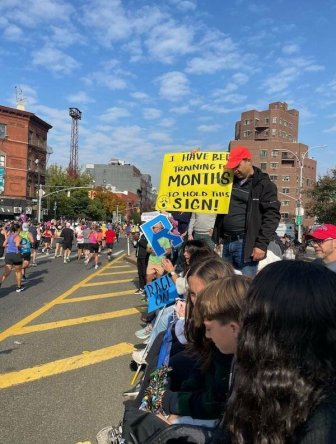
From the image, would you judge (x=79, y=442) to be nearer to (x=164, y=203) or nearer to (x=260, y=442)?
(x=260, y=442)

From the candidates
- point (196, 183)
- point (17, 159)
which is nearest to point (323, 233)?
point (196, 183)

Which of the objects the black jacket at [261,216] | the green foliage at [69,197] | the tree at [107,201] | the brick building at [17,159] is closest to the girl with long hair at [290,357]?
the black jacket at [261,216]

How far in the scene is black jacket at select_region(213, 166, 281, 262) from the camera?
4.70 m

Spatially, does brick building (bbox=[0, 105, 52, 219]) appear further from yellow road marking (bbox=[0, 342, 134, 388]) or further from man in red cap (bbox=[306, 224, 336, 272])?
man in red cap (bbox=[306, 224, 336, 272])

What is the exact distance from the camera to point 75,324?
823cm

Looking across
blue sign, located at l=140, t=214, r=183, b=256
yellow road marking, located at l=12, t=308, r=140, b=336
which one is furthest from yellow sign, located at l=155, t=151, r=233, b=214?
yellow road marking, located at l=12, t=308, r=140, b=336

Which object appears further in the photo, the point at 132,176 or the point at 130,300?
the point at 132,176

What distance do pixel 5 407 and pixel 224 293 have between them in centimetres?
295

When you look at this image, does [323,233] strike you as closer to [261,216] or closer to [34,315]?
[261,216]

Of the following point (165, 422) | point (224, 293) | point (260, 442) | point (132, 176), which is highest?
point (132, 176)

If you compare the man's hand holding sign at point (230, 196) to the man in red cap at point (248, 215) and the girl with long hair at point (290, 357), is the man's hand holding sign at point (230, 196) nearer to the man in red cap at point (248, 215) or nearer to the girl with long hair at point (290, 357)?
the man in red cap at point (248, 215)

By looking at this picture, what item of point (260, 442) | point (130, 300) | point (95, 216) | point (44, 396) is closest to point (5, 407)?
point (44, 396)

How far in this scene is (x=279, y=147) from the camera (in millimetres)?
99562

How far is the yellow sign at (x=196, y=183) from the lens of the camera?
17.4ft
